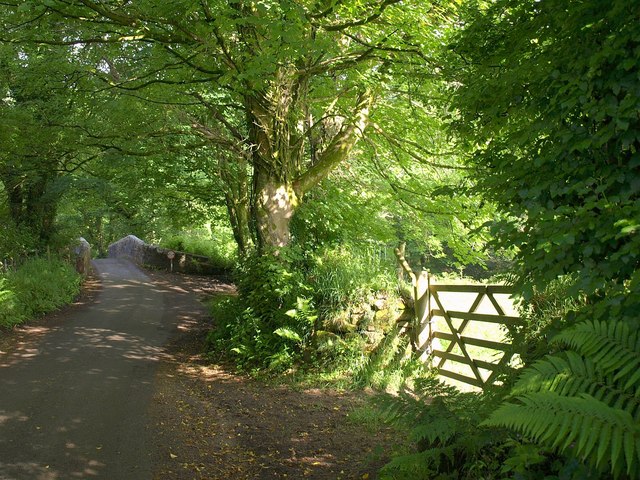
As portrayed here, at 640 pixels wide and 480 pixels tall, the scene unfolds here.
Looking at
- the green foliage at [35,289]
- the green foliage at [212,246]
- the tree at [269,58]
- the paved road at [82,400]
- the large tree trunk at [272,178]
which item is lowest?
the paved road at [82,400]

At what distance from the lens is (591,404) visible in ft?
7.41

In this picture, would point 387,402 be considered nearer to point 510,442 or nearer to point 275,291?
point 510,442

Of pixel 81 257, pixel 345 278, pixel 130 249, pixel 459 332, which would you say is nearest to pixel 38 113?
pixel 345 278

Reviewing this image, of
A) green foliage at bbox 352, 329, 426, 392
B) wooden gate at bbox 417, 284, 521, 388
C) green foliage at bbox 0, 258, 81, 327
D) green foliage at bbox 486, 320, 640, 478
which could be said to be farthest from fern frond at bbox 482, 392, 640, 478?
green foliage at bbox 0, 258, 81, 327

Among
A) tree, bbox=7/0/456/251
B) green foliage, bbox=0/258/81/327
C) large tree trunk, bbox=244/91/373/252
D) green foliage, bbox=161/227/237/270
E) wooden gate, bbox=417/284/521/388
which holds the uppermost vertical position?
tree, bbox=7/0/456/251

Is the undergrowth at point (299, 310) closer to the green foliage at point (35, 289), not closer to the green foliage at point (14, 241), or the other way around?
the green foliage at point (35, 289)

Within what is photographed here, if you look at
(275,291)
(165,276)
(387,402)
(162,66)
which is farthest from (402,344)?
(165,276)

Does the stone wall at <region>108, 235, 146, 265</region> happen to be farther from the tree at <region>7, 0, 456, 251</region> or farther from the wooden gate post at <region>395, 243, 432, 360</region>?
the wooden gate post at <region>395, 243, 432, 360</region>

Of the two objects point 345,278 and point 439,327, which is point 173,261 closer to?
point 345,278

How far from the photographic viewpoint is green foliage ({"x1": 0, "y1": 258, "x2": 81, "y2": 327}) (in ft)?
41.2

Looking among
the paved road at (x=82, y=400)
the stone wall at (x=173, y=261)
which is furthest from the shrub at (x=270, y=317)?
the stone wall at (x=173, y=261)

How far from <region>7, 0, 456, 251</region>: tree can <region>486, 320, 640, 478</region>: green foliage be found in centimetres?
527

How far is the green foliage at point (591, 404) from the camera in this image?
2.15m

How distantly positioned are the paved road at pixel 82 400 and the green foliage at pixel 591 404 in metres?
4.12
